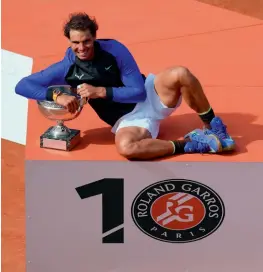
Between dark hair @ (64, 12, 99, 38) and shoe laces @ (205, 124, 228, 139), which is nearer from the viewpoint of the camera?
dark hair @ (64, 12, 99, 38)

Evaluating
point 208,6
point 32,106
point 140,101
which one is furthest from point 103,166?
point 208,6

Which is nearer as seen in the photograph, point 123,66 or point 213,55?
point 123,66

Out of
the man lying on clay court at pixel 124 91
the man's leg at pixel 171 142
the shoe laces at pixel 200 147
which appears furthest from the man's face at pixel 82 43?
the shoe laces at pixel 200 147

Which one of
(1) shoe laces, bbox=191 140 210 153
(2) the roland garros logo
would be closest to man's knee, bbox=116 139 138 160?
(2) the roland garros logo

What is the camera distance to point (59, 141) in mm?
3719

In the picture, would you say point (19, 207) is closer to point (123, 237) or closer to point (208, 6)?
point (123, 237)

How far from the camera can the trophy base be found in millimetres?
3711

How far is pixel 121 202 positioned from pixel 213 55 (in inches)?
63.2

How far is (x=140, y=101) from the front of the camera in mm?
3791

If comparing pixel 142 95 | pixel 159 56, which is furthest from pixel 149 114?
pixel 159 56

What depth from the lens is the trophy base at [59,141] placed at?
12.2ft

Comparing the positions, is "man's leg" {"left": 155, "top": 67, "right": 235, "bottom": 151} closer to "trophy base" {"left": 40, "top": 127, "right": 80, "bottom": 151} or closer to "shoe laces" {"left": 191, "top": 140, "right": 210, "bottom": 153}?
"shoe laces" {"left": 191, "top": 140, "right": 210, "bottom": 153}

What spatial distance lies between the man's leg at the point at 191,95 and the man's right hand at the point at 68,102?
0.44 metres

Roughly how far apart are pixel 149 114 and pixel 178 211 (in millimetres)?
484
